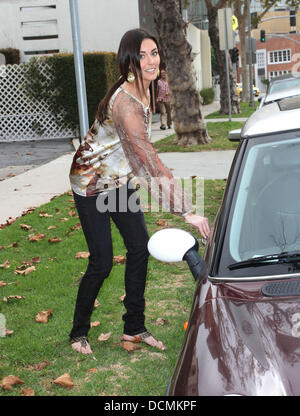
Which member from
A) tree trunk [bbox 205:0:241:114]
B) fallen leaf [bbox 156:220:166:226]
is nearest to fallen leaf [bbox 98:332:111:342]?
fallen leaf [bbox 156:220:166:226]

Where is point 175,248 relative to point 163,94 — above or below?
above

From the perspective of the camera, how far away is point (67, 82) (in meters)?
17.7

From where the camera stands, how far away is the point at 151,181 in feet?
10.7

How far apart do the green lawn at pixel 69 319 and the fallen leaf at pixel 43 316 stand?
4cm

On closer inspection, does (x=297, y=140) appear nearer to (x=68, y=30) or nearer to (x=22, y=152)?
(x=22, y=152)

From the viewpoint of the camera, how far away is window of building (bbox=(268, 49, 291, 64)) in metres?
90.1

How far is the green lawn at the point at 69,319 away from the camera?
147 inches

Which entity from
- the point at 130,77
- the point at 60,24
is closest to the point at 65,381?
the point at 130,77

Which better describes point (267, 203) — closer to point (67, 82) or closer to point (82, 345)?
point (82, 345)

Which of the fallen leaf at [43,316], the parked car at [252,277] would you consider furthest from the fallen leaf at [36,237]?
the parked car at [252,277]

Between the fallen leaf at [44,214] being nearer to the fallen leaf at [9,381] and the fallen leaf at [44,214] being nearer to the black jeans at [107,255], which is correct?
the black jeans at [107,255]

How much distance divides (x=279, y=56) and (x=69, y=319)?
90693 mm

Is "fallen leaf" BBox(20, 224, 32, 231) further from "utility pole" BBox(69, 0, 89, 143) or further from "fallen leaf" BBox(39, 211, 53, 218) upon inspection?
"utility pole" BBox(69, 0, 89, 143)

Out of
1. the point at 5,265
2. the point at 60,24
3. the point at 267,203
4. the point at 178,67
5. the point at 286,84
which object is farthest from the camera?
the point at 60,24
